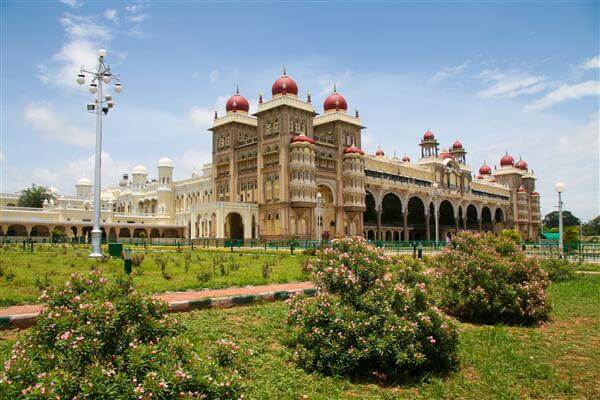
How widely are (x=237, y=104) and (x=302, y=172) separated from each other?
1739cm

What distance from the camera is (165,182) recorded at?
7656cm

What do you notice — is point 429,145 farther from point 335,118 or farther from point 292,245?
point 292,245

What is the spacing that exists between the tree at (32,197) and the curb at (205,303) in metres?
83.5

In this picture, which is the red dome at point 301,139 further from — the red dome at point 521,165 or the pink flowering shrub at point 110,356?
the red dome at point 521,165

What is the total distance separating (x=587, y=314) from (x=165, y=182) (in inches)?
2805

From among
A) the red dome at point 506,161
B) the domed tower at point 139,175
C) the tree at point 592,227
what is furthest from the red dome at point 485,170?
the domed tower at point 139,175

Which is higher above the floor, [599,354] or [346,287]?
[346,287]

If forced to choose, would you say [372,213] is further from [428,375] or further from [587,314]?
[428,375]

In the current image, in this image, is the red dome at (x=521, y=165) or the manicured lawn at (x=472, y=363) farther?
the red dome at (x=521, y=165)

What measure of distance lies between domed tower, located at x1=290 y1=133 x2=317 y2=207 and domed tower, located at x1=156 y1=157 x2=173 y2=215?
28.8 meters

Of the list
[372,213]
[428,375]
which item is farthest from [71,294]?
[372,213]

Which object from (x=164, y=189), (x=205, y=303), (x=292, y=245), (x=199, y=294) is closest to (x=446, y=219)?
(x=164, y=189)

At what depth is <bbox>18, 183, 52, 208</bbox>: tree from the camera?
82188 mm

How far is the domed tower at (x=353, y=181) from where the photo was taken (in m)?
58.4
